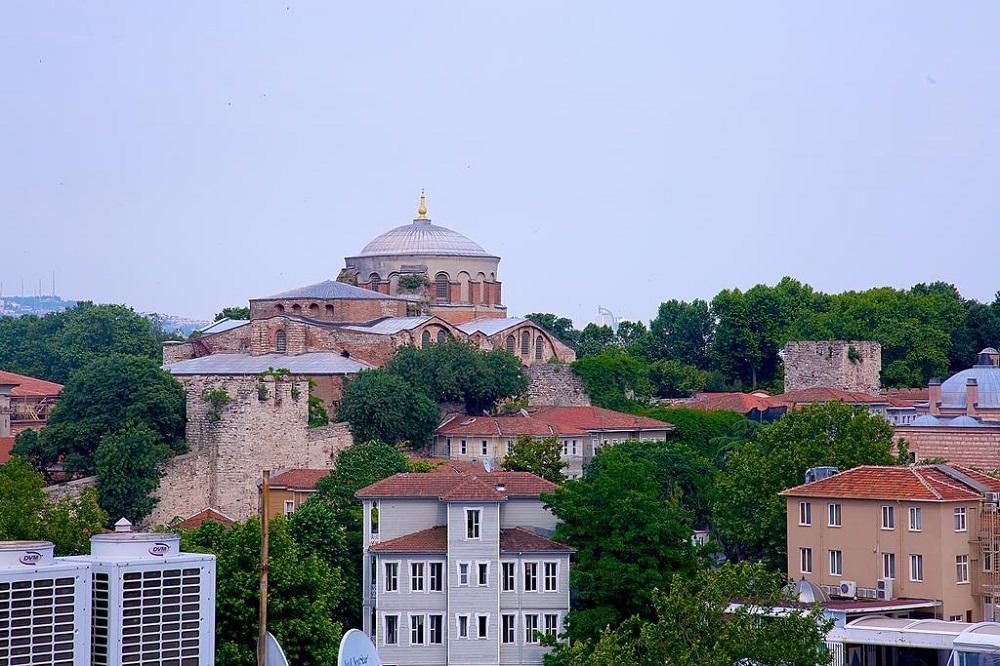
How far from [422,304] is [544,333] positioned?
430cm

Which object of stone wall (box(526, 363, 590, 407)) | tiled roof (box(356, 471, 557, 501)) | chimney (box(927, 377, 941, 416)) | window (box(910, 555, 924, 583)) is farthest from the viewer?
stone wall (box(526, 363, 590, 407))

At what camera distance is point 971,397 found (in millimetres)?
61406

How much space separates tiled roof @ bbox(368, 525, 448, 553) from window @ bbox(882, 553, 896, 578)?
8.84m

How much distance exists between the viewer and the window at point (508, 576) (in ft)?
135

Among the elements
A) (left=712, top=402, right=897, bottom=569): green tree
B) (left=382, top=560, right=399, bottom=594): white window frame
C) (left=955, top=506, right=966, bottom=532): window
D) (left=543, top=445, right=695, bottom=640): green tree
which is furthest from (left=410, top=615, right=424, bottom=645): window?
(left=955, top=506, right=966, bottom=532): window

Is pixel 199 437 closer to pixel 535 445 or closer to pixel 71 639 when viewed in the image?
pixel 535 445

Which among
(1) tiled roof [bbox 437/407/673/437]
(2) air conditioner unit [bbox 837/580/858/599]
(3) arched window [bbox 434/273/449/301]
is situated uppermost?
(3) arched window [bbox 434/273/449/301]

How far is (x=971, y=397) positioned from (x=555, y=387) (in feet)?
41.9

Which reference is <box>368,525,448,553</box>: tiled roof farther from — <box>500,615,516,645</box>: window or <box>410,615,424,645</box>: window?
<box>500,615,516,645</box>: window

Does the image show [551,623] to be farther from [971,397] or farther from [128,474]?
[971,397]

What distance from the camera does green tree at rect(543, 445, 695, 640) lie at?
127 ft

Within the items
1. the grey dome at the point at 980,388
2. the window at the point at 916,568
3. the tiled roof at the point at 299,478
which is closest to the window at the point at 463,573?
the tiled roof at the point at 299,478

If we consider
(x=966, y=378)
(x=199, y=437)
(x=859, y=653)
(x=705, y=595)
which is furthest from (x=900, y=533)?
(x=966, y=378)

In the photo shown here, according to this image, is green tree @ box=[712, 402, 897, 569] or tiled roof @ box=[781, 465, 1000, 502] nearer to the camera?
tiled roof @ box=[781, 465, 1000, 502]
